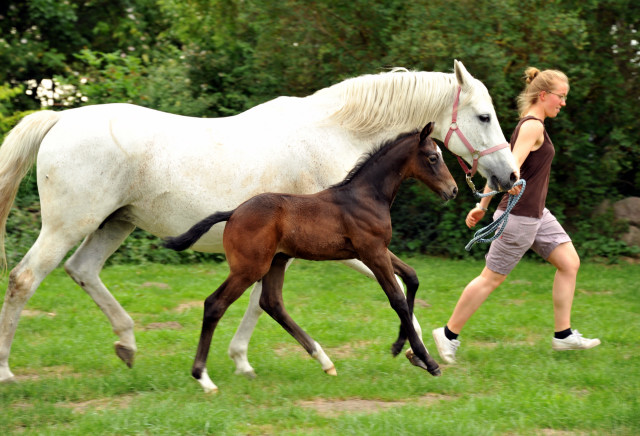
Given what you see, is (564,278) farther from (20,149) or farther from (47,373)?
(20,149)

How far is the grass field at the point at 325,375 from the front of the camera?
4.20m

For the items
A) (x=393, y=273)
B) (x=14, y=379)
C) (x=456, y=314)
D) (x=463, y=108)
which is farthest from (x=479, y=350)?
(x=14, y=379)

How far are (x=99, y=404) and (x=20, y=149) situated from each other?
190cm

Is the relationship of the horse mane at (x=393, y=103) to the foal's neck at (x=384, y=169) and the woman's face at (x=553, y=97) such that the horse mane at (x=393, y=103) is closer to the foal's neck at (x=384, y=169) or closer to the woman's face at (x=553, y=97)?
the foal's neck at (x=384, y=169)

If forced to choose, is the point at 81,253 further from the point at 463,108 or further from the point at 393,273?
the point at 463,108

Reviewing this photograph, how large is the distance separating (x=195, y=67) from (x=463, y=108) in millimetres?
7069

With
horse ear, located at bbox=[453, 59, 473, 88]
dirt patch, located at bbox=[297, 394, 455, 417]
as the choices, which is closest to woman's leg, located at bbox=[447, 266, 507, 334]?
dirt patch, located at bbox=[297, 394, 455, 417]

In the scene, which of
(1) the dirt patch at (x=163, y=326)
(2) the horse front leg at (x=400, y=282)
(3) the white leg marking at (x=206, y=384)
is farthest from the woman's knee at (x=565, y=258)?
(1) the dirt patch at (x=163, y=326)

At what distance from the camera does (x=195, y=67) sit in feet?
38.0

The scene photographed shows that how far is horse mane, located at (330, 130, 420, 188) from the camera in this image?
494 centimetres

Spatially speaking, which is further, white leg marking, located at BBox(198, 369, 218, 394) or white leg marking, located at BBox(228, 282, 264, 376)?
white leg marking, located at BBox(228, 282, 264, 376)

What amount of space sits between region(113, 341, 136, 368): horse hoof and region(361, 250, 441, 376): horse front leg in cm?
183

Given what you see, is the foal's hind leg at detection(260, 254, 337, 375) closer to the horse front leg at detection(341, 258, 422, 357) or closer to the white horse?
the white horse

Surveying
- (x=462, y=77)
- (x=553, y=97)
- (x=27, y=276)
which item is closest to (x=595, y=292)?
(x=553, y=97)
